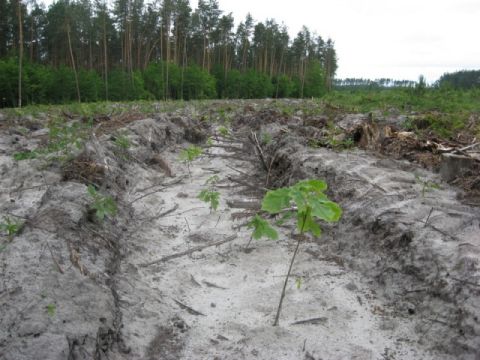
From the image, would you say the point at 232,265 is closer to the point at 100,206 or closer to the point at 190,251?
the point at 190,251

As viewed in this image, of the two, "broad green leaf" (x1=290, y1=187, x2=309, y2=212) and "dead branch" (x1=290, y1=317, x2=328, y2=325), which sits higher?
"broad green leaf" (x1=290, y1=187, x2=309, y2=212)

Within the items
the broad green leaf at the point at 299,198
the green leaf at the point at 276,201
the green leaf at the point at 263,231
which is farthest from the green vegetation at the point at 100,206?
the broad green leaf at the point at 299,198

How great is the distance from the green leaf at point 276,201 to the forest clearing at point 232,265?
0.03 m

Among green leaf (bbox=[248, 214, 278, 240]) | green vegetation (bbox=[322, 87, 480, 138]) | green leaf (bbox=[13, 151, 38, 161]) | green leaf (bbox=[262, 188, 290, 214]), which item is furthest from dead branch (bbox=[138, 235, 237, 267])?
green vegetation (bbox=[322, 87, 480, 138])

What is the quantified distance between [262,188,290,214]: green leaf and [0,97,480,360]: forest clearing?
0.03 m

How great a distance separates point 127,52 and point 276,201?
4145 cm

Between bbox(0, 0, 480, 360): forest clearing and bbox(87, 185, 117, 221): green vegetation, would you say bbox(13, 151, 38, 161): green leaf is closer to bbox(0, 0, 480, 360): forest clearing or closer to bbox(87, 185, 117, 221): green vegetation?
bbox(0, 0, 480, 360): forest clearing

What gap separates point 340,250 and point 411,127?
5331mm

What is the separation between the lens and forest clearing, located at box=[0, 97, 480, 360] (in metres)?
2.42

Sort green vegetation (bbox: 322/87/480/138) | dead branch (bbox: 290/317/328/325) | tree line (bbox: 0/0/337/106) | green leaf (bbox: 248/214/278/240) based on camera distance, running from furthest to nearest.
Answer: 1. tree line (bbox: 0/0/337/106)
2. green vegetation (bbox: 322/87/480/138)
3. green leaf (bbox: 248/214/278/240)
4. dead branch (bbox: 290/317/328/325)

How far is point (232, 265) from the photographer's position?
12.2 ft

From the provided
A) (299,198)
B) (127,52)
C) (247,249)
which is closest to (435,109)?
(247,249)

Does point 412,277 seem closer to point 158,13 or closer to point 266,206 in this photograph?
point 266,206

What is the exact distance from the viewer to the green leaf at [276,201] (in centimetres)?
248
